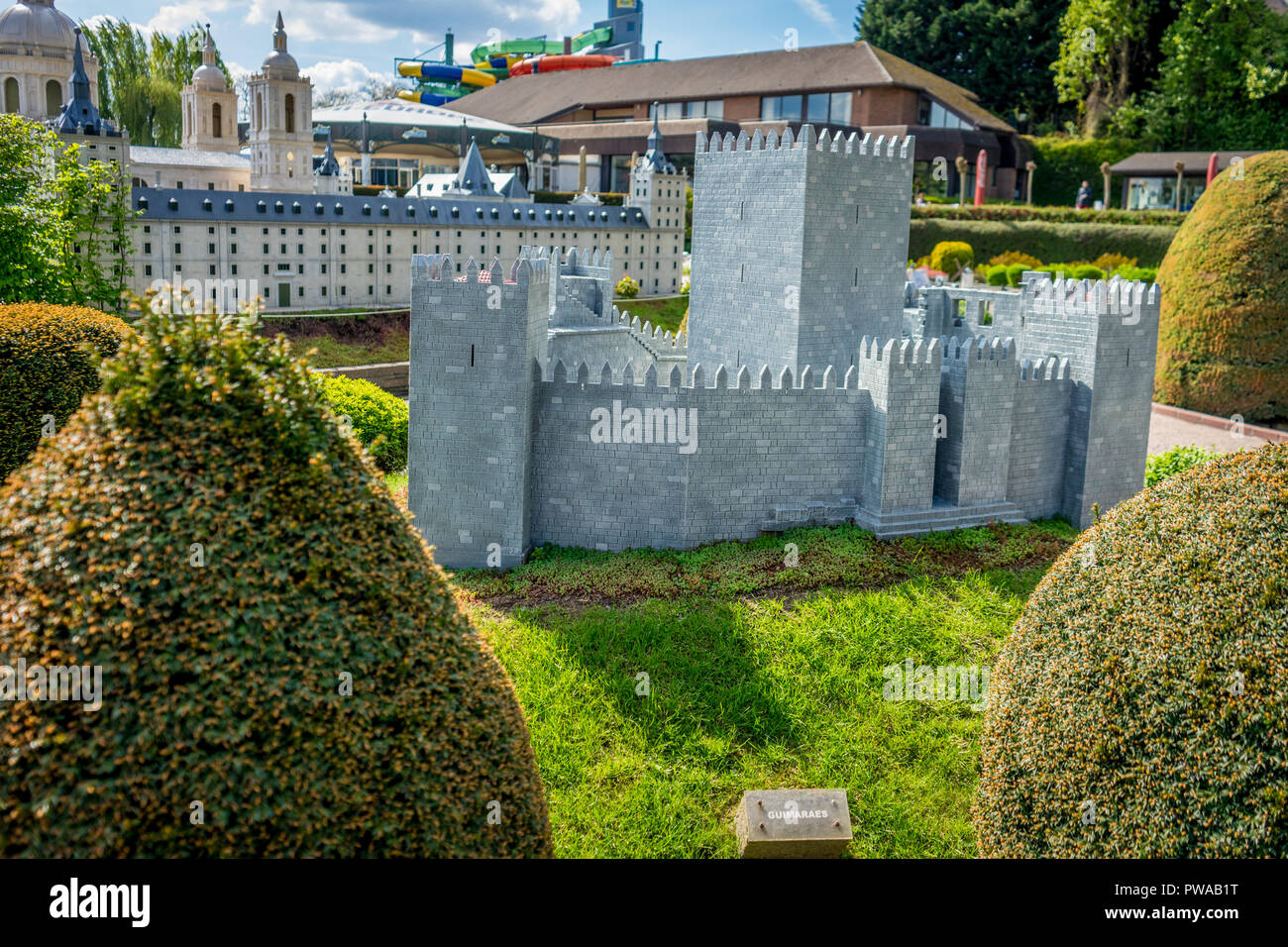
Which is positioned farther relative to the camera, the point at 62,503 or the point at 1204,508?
the point at 1204,508

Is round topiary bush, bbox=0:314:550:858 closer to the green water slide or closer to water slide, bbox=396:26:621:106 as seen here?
water slide, bbox=396:26:621:106

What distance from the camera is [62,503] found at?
5.77 meters

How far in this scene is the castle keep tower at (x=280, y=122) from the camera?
203 ft

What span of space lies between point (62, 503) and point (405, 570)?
1.89 m

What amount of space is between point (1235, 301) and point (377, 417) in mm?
22234

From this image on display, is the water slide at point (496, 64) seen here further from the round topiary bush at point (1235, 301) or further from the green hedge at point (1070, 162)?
the round topiary bush at point (1235, 301)

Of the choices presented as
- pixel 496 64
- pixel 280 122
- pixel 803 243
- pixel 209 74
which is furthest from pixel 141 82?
pixel 803 243

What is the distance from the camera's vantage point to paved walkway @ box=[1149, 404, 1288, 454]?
26.5 m

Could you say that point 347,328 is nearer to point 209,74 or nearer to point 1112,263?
point 1112,263

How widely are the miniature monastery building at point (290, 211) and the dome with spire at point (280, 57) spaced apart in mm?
75

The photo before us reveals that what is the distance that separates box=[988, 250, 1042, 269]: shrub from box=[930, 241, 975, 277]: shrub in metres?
1.30

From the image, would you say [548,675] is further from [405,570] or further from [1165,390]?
[1165,390]

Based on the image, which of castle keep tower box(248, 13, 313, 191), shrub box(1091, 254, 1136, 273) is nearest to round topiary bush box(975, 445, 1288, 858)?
shrub box(1091, 254, 1136, 273)
